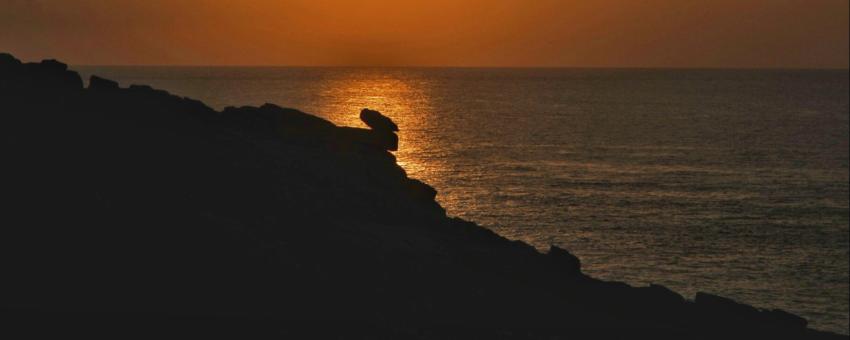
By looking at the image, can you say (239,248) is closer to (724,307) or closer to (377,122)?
(724,307)

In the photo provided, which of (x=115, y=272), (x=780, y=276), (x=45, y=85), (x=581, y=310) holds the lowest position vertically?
(x=780, y=276)

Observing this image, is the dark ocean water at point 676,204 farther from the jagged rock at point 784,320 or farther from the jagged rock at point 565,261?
the jagged rock at point 565,261

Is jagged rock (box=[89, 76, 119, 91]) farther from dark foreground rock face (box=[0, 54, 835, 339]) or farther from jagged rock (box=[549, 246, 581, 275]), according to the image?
jagged rock (box=[549, 246, 581, 275])

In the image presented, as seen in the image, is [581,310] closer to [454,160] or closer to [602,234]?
[602,234]

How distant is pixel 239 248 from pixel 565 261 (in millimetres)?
16891

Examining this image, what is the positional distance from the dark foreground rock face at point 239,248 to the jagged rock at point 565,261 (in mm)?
101

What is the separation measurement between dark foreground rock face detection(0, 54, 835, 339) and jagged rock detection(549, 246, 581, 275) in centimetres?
10

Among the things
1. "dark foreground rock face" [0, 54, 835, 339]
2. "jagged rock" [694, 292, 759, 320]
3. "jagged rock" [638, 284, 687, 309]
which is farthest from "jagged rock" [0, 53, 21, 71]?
"jagged rock" [694, 292, 759, 320]

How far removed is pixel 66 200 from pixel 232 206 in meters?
5.86

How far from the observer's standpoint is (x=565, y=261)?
44031 mm

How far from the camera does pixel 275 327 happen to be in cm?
2884

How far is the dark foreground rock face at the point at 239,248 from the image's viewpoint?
96.4ft

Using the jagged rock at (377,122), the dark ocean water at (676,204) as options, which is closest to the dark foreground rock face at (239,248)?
the jagged rock at (377,122)

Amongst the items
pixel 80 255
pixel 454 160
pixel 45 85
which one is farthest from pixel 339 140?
pixel 454 160
